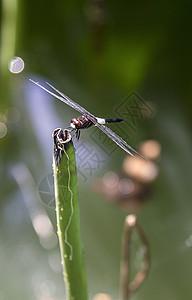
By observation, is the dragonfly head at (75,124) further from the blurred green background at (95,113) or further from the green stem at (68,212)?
the blurred green background at (95,113)

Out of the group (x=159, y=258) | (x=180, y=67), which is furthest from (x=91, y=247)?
(x=180, y=67)

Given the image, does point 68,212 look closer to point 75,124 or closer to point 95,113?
point 75,124

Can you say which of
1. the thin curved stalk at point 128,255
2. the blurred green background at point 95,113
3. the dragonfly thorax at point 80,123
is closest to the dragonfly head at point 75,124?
the dragonfly thorax at point 80,123

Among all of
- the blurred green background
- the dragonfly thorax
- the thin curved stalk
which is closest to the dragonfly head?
the dragonfly thorax

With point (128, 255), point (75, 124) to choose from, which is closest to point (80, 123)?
point (75, 124)

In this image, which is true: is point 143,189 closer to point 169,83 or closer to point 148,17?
point 169,83

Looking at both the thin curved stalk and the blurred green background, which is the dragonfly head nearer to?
the thin curved stalk

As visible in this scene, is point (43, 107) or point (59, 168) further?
point (43, 107)
